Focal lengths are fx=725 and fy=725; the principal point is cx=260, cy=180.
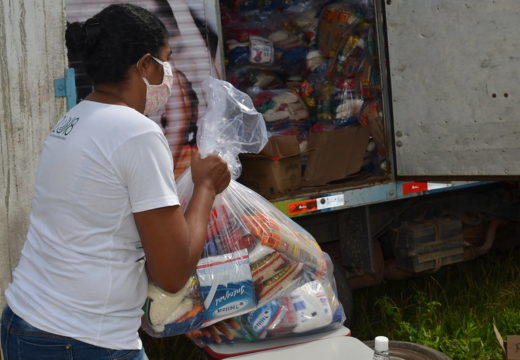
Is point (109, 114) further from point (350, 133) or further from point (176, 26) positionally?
point (350, 133)

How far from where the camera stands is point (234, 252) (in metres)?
2.24

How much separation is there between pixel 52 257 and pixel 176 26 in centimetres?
188

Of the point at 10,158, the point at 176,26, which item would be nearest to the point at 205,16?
the point at 176,26

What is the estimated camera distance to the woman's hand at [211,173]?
203 centimetres

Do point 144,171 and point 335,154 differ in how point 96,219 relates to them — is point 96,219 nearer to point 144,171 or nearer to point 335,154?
point 144,171

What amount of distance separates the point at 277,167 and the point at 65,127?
2318mm

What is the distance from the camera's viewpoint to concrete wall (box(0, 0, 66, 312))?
305 cm

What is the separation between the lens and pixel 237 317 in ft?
7.57

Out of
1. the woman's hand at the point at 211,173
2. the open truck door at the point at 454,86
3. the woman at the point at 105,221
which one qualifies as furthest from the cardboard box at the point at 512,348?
the open truck door at the point at 454,86

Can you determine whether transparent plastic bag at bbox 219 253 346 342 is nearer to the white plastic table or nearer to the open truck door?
the white plastic table

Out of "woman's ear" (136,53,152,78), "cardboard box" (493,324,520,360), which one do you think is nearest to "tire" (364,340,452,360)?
"cardboard box" (493,324,520,360)

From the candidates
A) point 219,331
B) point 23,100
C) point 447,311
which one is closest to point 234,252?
point 219,331

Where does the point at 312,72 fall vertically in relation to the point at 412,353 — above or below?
above

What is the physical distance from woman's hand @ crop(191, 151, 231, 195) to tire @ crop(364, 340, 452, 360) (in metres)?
1.11
